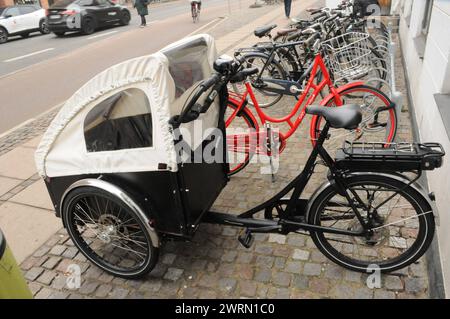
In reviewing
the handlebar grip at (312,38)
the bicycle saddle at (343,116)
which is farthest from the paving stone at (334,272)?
the handlebar grip at (312,38)

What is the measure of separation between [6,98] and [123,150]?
7.05 meters

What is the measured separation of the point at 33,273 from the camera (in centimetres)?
315

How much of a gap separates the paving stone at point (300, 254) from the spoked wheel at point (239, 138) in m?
1.23

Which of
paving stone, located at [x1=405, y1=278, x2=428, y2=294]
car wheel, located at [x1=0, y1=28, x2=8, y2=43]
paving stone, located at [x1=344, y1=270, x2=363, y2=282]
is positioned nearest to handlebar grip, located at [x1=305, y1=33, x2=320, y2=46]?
paving stone, located at [x1=344, y1=270, x2=363, y2=282]

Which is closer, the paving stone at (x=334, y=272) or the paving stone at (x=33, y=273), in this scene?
the paving stone at (x=334, y=272)

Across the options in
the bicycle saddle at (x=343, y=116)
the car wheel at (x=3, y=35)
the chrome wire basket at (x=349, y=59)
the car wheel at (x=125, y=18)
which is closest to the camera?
the bicycle saddle at (x=343, y=116)

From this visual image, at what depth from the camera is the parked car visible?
1583 centimetres

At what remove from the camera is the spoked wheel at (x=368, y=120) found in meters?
4.22

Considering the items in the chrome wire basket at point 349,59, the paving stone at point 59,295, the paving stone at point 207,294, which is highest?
the chrome wire basket at point 349,59

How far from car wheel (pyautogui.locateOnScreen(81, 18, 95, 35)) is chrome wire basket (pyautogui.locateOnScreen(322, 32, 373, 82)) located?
1412 cm

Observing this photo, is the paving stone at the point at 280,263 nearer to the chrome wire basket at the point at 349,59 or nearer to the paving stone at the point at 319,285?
the paving stone at the point at 319,285
